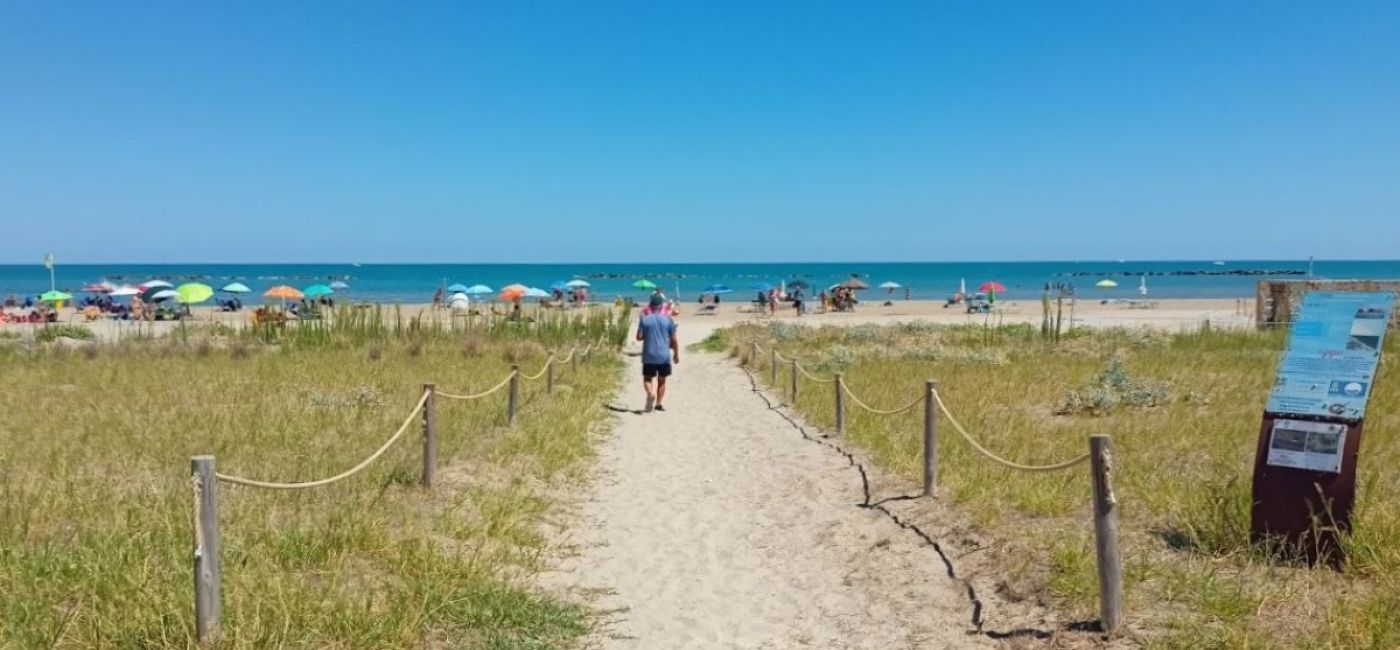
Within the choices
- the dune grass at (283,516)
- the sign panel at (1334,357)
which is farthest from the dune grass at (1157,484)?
the dune grass at (283,516)

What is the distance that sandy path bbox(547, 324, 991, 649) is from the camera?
16.1ft

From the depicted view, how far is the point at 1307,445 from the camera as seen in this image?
4.92m

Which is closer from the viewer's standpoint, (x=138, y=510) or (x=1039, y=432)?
(x=138, y=510)

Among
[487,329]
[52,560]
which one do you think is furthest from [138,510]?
[487,329]

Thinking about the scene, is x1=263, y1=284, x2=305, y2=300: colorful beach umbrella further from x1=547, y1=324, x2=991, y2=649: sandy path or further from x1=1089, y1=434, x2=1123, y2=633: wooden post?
x1=1089, y1=434, x2=1123, y2=633: wooden post

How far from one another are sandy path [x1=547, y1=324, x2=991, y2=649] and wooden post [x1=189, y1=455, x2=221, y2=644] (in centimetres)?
186

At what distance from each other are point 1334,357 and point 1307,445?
1.74 feet

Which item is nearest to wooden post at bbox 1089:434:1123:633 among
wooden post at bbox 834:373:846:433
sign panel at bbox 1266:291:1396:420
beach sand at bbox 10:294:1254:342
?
sign panel at bbox 1266:291:1396:420

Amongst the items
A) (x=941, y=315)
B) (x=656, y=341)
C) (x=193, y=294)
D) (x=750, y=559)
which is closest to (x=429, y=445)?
(x=750, y=559)

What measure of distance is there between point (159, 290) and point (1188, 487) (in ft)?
144

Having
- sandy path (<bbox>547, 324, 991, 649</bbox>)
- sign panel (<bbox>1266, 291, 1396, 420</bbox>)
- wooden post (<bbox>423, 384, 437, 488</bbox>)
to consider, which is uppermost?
sign panel (<bbox>1266, 291, 1396, 420</bbox>)

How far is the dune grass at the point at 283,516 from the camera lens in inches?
164

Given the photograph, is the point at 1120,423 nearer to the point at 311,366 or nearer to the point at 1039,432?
the point at 1039,432

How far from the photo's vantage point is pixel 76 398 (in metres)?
10.9
